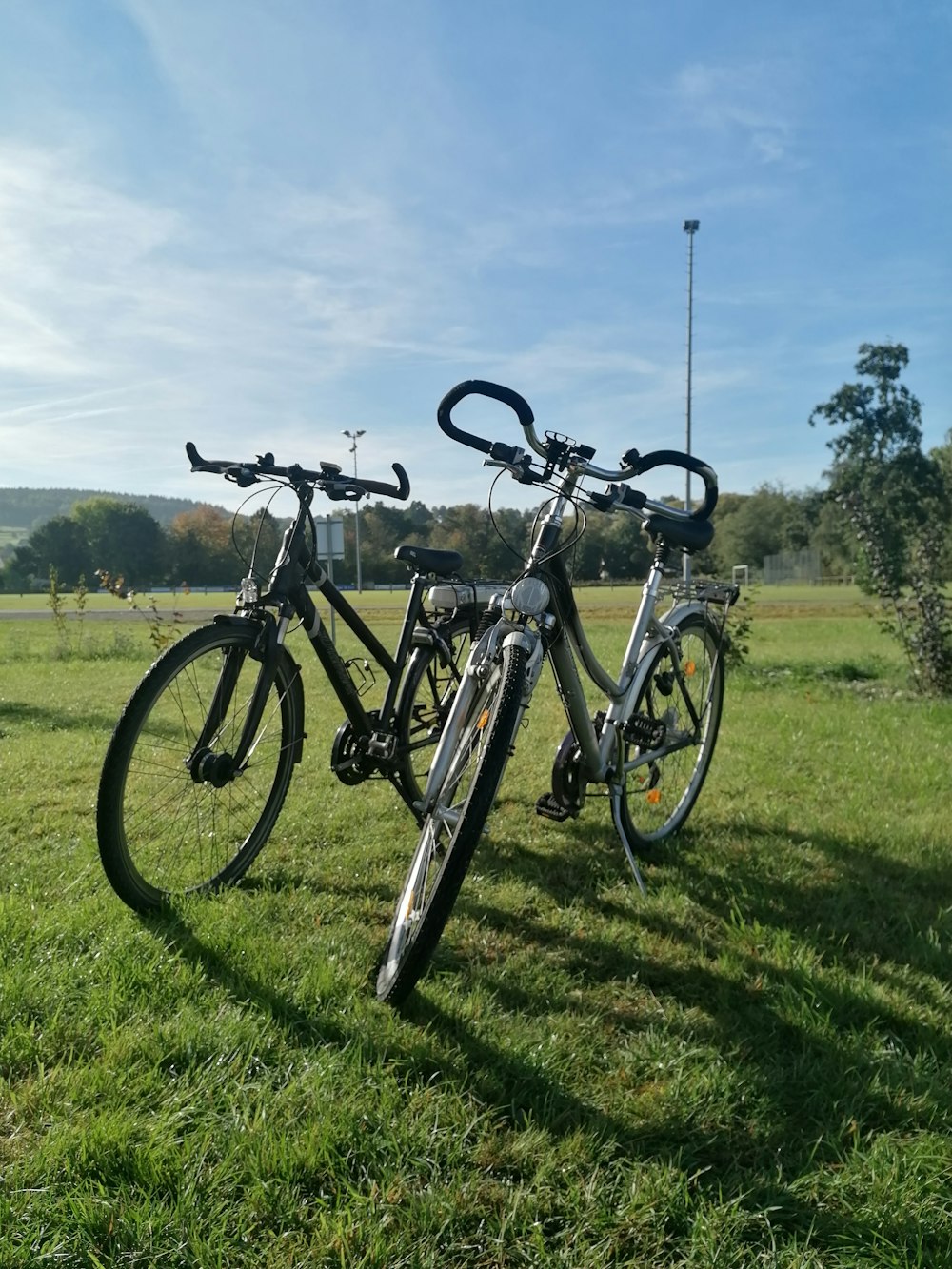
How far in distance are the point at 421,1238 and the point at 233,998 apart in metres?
0.95

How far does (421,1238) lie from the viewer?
145cm

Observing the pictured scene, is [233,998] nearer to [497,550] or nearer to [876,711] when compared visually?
[497,550]

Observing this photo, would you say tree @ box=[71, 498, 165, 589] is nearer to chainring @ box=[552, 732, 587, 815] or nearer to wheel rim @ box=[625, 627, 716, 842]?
wheel rim @ box=[625, 627, 716, 842]

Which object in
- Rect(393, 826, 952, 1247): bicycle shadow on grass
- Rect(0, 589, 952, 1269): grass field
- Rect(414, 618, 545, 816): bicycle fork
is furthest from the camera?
Rect(414, 618, 545, 816): bicycle fork

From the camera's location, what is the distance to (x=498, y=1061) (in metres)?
1.97

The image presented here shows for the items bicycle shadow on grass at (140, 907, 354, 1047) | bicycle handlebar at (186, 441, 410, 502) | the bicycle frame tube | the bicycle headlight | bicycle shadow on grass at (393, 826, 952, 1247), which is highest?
bicycle handlebar at (186, 441, 410, 502)

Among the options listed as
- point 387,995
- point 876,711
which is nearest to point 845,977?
point 387,995

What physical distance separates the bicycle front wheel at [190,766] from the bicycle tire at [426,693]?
529 millimetres

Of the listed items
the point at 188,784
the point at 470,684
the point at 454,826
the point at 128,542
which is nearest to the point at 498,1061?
the point at 454,826

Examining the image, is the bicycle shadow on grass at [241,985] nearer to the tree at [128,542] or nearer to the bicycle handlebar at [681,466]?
the bicycle handlebar at [681,466]

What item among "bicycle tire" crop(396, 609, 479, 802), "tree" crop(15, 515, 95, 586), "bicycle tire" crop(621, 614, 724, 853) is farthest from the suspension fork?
"tree" crop(15, 515, 95, 586)

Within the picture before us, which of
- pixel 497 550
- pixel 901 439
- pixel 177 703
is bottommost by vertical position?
pixel 177 703

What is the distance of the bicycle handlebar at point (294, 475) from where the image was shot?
9.54 ft

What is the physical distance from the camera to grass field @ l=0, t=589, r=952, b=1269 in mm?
1479
